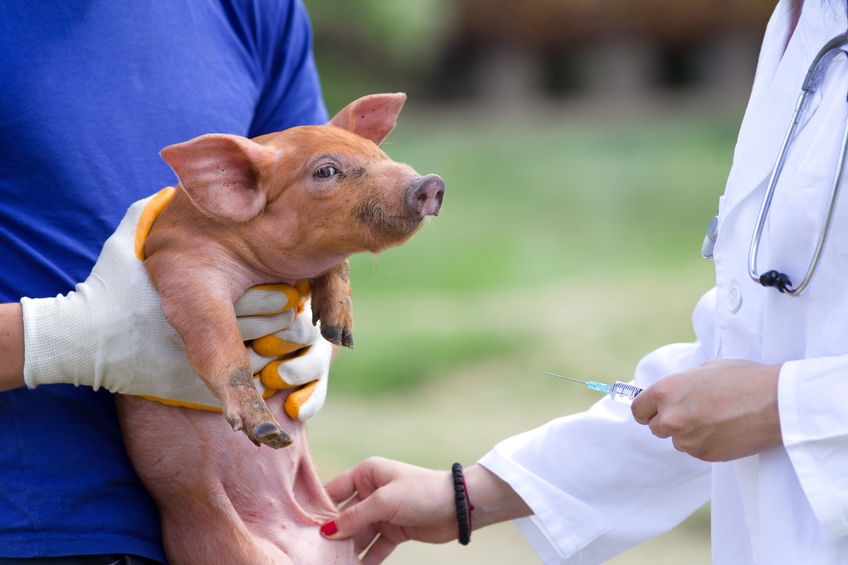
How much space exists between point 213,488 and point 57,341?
0.33m

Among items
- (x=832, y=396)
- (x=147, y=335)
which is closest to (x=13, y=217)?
(x=147, y=335)

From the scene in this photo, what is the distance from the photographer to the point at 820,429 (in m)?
1.24

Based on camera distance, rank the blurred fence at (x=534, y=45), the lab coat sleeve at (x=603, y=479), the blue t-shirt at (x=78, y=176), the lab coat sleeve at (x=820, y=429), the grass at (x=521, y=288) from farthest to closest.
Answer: the blurred fence at (x=534, y=45), the grass at (x=521, y=288), the lab coat sleeve at (x=603, y=479), the blue t-shirt at (x=78, y=176), the lab coat sleeve at (x=820, y=429)

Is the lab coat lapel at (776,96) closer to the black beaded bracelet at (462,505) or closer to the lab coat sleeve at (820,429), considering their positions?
the lab coat sleeve at (820,429)

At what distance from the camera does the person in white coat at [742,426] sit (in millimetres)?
1249

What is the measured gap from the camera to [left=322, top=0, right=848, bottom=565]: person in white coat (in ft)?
4.10

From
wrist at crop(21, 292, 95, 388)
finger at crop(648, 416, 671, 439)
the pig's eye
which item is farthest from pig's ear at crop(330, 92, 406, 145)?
finger at crop(648, 416, 671, 439)

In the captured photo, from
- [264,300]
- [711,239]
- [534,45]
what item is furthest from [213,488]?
[534,45]

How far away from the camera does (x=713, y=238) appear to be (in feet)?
5.09

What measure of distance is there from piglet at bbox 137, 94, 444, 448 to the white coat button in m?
0.47

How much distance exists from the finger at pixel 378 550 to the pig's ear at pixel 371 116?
788 millimetres

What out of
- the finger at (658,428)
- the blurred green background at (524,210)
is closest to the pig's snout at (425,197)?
the blurred green background at (524,210)

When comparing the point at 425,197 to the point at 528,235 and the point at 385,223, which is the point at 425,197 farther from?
the point at 528,235

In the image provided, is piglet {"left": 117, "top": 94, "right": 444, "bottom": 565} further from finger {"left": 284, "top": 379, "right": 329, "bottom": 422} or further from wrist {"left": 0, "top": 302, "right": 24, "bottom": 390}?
wrist {"left": 0, "top": 302, "right": 24, "bottom": 390}
